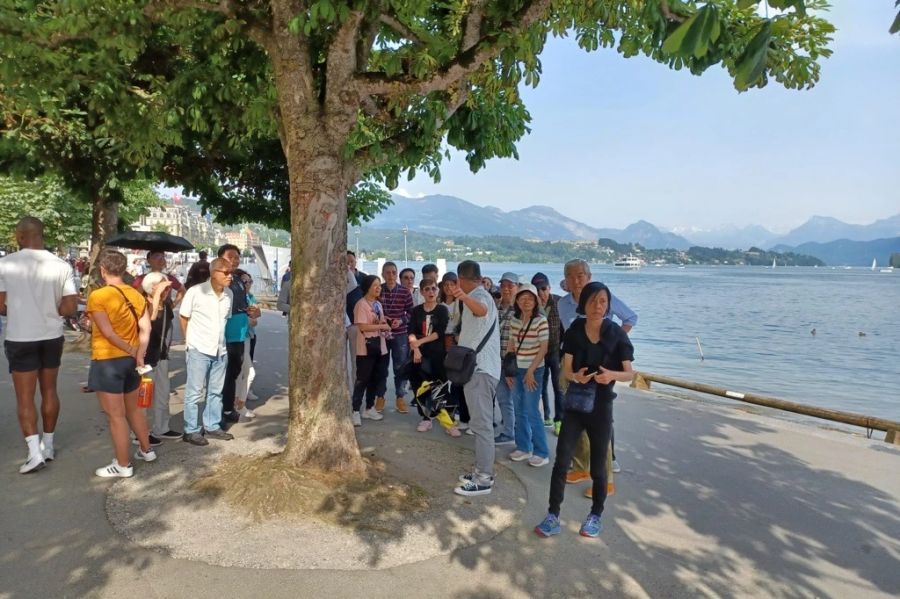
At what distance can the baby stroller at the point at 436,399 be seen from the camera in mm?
6742

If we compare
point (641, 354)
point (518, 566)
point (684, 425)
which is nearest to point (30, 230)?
point (518, 566)

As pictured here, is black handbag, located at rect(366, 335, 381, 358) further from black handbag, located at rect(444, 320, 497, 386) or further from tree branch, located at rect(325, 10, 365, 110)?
tree branch, located at rect(325, 10, 365, 110)

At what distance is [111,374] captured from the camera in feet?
15.2

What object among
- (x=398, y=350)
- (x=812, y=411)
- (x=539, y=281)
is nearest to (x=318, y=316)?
(x=398, y=350)

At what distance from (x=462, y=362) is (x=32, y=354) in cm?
356

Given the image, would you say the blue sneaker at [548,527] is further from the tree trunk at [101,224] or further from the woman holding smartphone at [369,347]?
the tree trunk at [101,224]

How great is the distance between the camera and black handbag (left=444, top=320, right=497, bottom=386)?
4734 millimetres

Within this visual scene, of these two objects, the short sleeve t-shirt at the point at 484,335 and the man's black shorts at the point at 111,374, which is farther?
the short sleeve t-shirt at the point at 484,335

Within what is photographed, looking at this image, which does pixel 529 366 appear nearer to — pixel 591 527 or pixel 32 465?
pixel 591 527

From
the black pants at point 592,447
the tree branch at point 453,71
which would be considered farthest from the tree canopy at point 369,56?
the black pants at point 592,447

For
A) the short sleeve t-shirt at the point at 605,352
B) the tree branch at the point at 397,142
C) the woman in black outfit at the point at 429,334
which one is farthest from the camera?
the woman in black outfit at the point at 429,334

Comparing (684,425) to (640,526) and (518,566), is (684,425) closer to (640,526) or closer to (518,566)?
(640,526)

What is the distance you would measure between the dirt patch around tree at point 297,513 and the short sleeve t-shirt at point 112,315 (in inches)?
41.8

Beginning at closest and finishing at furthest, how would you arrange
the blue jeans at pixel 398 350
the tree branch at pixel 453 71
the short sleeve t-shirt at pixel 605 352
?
the short sleeve t-shirt at pixel 605 352 < the tree branch at pixel 453 71 < the blue jeans at pixel 398 350
